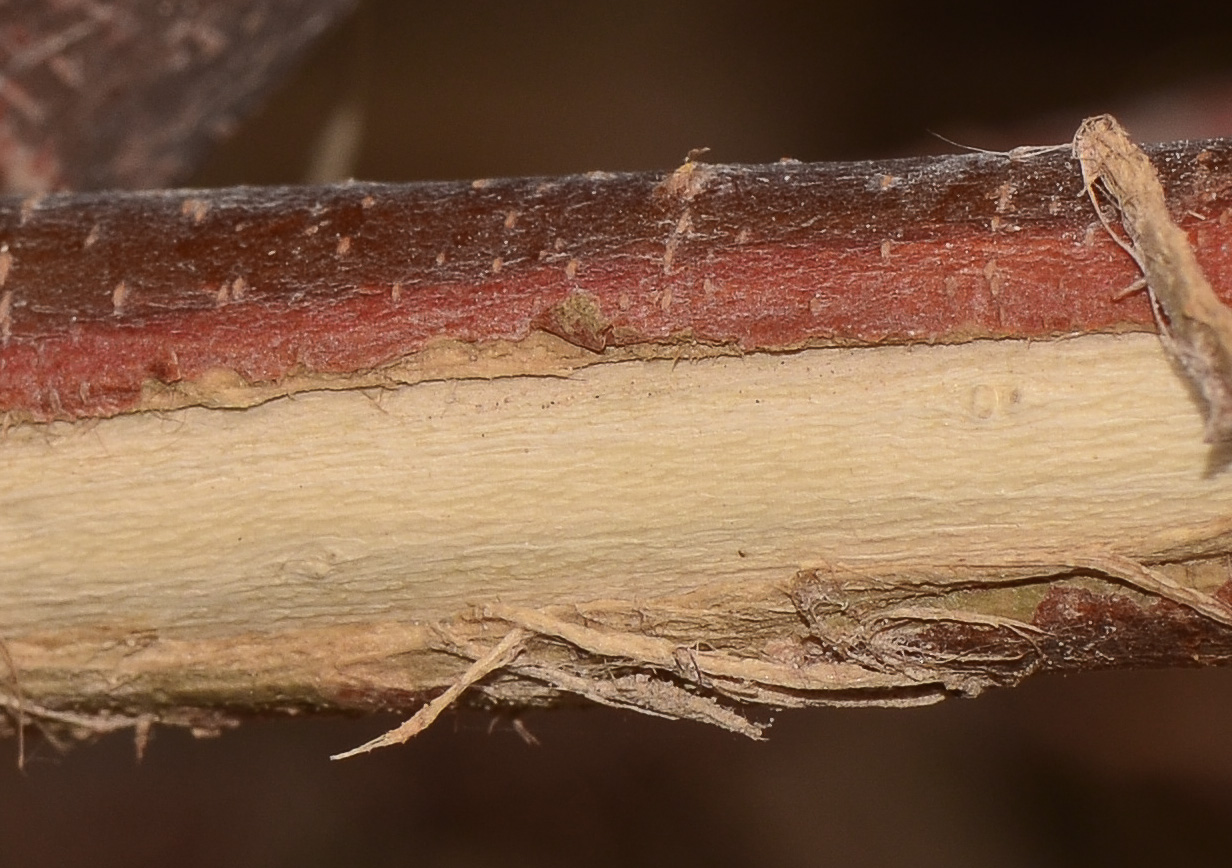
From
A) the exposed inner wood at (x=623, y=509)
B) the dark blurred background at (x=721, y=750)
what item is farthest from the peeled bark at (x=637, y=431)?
the dark blurred background at (x=721, y=750)

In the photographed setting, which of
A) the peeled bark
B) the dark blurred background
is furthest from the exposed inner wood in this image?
the dark blurred background

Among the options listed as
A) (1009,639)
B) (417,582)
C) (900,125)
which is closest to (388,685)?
(417,582)

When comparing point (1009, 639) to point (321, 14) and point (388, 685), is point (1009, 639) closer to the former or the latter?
point (388, 685)

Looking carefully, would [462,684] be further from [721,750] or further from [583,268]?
[721,750]

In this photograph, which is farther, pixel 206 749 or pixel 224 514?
pixel 206 749

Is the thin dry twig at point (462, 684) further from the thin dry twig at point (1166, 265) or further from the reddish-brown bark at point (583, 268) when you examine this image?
the thin dry twig at point (1166, 265)

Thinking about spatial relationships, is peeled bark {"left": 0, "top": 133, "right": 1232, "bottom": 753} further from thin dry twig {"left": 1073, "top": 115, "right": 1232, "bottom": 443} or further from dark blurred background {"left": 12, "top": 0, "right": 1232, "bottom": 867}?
dark blurred background {"left": 12, "top": 0, "right": 1232, "bottom": 867}
